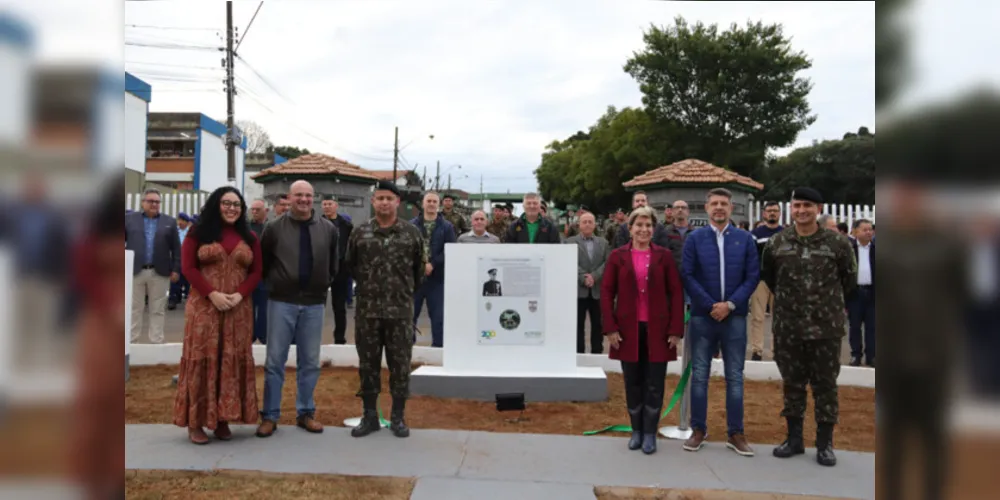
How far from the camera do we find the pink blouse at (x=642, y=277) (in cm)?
476

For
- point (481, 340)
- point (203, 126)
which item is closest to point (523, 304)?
point (481, 340)

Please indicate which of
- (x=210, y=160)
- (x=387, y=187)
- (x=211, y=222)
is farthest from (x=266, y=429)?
(x=210, y=160)

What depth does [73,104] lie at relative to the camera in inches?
25.1

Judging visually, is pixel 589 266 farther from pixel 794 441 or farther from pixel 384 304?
pixel 794 441

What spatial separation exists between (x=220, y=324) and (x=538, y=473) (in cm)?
251

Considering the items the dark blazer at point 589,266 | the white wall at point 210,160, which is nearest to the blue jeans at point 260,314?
the dark blazer at point 589,266

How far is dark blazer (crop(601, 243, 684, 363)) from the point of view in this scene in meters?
4.69

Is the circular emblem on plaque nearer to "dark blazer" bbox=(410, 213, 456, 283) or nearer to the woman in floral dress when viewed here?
"dark blazer" bbox=(410, 213, 456, 283)

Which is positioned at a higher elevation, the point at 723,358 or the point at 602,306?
the point at 602,306

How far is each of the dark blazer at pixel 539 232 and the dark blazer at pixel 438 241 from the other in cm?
85

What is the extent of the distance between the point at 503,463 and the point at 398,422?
42.2 inches

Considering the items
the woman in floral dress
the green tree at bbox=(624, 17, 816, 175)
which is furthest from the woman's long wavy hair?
the green tree at bbox=(624, 17, 816, 175)

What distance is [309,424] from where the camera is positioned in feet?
16.0

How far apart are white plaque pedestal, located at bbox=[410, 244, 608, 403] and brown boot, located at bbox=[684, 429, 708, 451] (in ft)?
5.85
